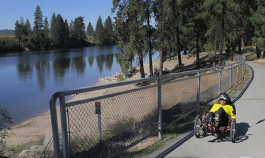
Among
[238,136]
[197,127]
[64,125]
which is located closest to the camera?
[64,125]

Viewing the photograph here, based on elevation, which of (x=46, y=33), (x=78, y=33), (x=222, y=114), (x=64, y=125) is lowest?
(x=222, y=114)

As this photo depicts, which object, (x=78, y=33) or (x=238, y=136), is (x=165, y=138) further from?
(x=78, y=33)

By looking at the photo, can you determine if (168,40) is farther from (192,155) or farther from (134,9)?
(192,155)

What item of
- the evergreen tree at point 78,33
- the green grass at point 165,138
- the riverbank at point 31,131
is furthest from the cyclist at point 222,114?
the evergreen tree at point 78,33

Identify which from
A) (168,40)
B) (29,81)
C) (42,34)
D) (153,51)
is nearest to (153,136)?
(168,40)

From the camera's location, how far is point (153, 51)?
38.7m

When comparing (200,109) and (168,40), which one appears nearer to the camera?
(200,109)

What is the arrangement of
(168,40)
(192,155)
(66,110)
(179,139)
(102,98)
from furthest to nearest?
1. (168,40)
2. (179,139)
3. (192,155)
4. (102,98)
5. (66,110)

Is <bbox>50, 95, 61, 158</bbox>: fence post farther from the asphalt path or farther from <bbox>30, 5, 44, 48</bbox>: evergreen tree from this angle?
<bbox>30, 5, 44, 48</bbox>: evergreen tree

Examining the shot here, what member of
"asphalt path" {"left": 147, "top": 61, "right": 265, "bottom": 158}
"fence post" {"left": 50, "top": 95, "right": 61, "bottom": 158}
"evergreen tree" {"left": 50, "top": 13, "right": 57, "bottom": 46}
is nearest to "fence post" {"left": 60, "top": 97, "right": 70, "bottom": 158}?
"fence post" {"left": 50, "top": 95, "right": 61, "bottom": 158}

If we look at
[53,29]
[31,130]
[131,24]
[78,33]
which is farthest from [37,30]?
[31,130]

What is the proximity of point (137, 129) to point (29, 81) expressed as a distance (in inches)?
1794

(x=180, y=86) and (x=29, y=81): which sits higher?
(x=180, y=86)

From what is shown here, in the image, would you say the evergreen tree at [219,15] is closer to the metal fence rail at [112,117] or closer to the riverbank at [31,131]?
the riverbank at [31,131]
